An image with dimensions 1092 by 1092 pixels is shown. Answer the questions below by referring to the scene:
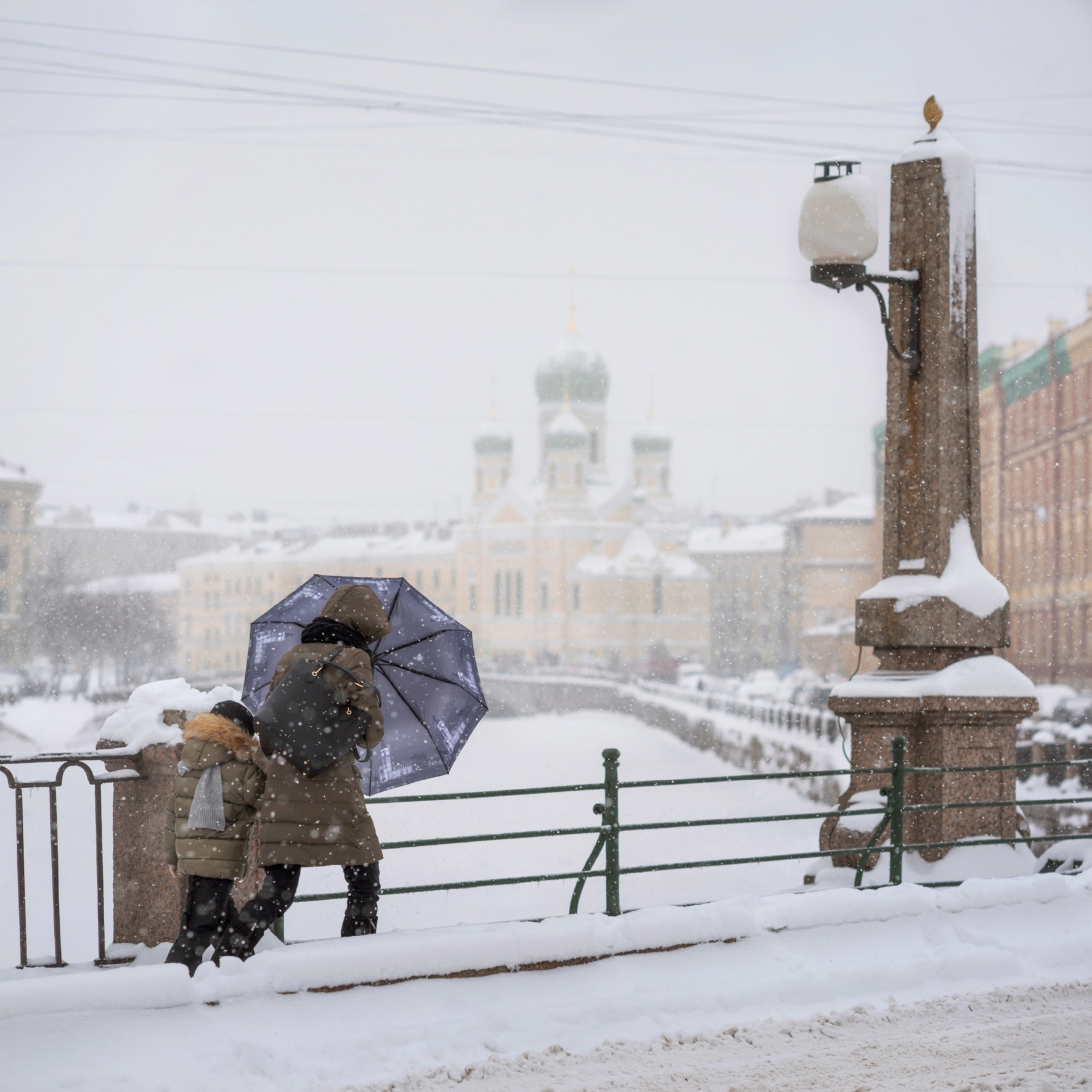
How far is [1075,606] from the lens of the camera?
131 ft

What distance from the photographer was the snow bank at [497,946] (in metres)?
4.76

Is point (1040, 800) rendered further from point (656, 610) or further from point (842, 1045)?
point (656, 610)

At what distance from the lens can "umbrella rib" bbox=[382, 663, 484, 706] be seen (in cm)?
562

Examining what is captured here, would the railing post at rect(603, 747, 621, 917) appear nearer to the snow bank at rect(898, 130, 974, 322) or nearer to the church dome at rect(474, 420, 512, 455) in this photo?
the snow bank at rect(898, 130, 974, 322)

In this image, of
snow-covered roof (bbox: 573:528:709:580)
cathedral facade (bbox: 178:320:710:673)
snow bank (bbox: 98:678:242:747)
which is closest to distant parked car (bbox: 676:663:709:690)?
cathedral facade (bbox: 178:320:710:673)

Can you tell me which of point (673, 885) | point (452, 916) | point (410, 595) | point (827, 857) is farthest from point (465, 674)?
point (673, 885)

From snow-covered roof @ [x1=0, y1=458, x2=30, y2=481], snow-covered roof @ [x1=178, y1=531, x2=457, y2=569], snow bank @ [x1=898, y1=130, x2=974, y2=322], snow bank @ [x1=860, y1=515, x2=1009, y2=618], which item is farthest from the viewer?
snow-covered roof @ [x1=178, y1=531, x2=457, y2=569]

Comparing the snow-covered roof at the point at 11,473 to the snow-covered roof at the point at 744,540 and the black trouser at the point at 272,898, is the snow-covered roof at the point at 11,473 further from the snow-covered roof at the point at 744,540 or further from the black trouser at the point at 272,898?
the black trouser at the point at 272,898

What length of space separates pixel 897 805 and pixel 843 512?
3512 inches

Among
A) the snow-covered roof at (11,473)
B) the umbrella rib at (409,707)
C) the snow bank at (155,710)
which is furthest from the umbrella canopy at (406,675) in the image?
the snow-covered roof at (11,473)

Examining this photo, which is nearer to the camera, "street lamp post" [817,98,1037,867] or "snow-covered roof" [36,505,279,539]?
"street lamp post" [817,98,1037,867]

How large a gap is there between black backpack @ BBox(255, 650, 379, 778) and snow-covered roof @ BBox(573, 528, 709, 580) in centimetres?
9242

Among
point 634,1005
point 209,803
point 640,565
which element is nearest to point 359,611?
point 209,803

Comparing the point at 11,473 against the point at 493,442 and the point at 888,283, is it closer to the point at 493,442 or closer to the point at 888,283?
the point at 493,442
